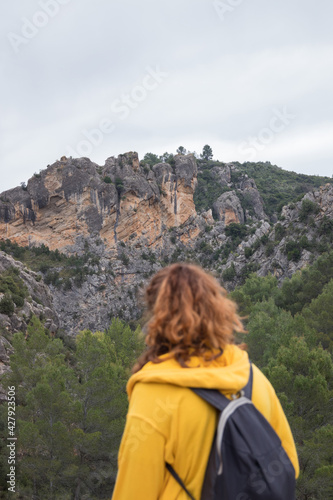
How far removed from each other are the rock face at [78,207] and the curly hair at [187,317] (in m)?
52.6

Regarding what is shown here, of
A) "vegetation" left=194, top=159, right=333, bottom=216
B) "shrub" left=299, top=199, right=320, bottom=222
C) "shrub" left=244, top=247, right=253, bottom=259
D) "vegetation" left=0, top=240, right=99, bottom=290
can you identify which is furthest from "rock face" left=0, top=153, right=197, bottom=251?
"shrub" left=299, top=199, right=320, bottom=222

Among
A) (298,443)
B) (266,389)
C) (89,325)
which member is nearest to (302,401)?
(298,443)

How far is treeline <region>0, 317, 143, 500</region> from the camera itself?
31.5 ft

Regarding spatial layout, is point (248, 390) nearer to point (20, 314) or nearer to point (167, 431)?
point (167, 431)

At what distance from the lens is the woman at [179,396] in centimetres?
147

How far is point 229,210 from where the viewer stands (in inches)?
2421

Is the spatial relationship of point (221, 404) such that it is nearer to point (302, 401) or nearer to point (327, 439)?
point (327, 439)

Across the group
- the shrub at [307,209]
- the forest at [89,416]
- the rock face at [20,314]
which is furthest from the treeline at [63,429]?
the shrub at [307,209]

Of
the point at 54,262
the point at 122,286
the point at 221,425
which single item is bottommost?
the point at 122,286

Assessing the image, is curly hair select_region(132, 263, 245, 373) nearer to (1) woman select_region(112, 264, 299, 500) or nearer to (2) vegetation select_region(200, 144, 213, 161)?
(1) woman select_region(112, 264, 299, 500)

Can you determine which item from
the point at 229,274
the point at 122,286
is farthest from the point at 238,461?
the point at 122,286

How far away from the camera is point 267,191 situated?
7038 cm

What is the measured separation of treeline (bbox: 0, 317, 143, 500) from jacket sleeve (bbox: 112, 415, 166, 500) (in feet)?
29.4

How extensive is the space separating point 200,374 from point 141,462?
1.25ft
